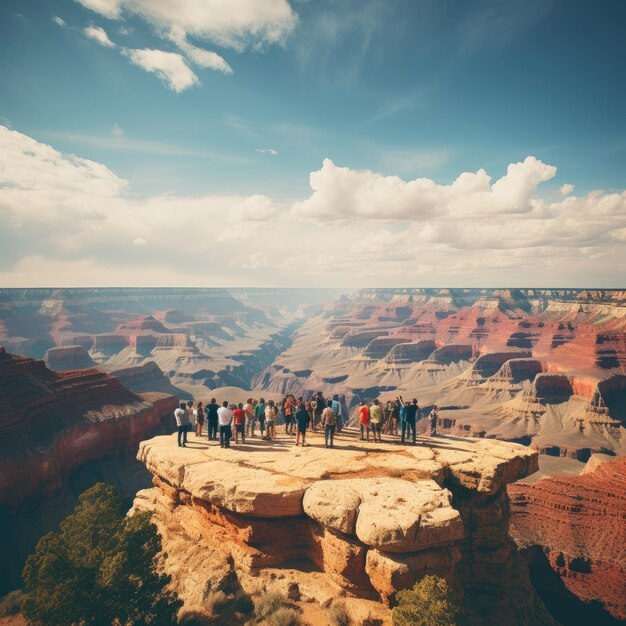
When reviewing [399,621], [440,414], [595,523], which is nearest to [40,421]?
[399,621]

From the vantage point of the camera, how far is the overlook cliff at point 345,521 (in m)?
10.6

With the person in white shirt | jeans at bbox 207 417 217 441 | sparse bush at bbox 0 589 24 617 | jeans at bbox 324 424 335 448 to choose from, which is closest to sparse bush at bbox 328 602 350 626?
jeans at bbox 324 424 335 448

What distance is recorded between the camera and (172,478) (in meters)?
15.0

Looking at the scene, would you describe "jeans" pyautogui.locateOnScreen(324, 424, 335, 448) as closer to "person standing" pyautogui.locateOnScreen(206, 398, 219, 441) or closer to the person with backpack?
the person with backpack

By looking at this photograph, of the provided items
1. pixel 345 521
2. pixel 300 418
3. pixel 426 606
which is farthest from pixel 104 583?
pixel 426 606

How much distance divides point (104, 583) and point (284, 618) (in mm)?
6045

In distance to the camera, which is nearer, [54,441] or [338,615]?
[338,615]

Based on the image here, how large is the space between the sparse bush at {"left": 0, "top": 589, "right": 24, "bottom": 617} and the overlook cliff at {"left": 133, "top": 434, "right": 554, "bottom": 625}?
7558mm

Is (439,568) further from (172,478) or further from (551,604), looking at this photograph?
(551,604)

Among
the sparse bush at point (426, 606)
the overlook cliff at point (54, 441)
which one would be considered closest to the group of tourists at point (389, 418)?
the sparse bush at point (426, 606)

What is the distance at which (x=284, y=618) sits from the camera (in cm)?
1041

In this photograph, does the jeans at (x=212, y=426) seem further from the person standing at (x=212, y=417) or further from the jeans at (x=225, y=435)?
the jeans at (x=225, y=435)

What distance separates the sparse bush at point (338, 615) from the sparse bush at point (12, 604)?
51.9 ft

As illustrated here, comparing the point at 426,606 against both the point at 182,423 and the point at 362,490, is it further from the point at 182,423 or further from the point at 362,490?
the point at 182,423
